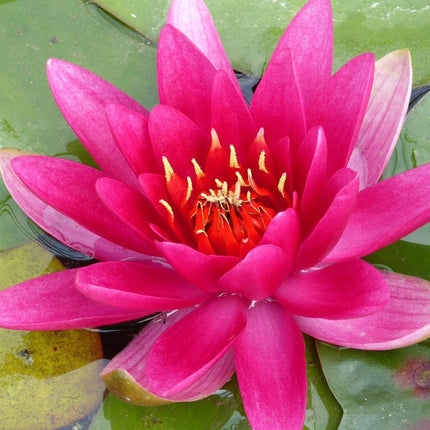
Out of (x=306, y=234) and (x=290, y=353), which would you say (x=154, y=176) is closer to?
(x=306, y=234)

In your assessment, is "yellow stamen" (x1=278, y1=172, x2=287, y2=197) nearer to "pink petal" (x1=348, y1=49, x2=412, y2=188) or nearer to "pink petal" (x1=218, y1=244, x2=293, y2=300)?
"pink petal" (x1=218, y1=244, x2=293, y2=300)

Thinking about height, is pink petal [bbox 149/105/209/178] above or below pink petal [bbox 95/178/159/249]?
above

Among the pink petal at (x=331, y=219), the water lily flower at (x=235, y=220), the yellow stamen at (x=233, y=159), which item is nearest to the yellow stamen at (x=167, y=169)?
the water lily flower at (x=235, y=220)

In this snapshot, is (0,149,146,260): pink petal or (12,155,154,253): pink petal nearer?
(12,155,154,253): pink petal

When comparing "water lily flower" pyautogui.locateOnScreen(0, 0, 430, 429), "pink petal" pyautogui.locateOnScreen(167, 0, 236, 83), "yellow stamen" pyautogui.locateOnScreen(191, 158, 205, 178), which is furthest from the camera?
"pink petal" pyautogui.locateOnScreen(167, 0, 236, 83)

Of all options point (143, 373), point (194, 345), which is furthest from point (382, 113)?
point (143, 373)

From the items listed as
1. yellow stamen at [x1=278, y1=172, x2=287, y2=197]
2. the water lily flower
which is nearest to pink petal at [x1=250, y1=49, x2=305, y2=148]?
the water lily flower

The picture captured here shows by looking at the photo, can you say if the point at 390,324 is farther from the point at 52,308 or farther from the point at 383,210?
the point at 52,308
